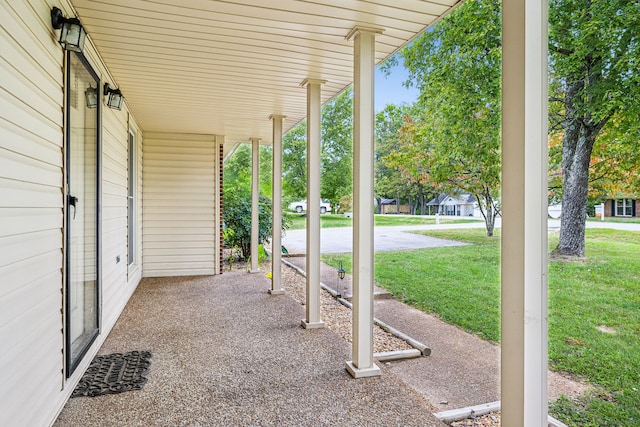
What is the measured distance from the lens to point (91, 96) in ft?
10.1

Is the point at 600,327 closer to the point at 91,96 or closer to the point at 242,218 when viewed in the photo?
the point at 91,96

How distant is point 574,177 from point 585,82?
705 millimetres

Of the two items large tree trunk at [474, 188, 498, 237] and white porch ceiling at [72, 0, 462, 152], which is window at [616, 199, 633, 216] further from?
large tree trunk at [474, 188, 498, 237]

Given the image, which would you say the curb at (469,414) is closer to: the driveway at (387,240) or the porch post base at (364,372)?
the porch post base at (364,372)

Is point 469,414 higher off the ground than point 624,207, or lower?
lower

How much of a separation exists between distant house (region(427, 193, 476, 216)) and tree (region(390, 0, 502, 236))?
17cm

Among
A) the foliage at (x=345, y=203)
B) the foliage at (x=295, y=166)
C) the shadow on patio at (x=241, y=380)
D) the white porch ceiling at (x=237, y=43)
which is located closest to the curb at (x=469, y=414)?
the shadow on patio at (x=241, y=380)

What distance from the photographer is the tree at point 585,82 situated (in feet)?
8.44

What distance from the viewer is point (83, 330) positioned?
2887 mm

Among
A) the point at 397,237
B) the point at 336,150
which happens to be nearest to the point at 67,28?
the point at 397,237

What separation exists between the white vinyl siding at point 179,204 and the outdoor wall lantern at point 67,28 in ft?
14.5

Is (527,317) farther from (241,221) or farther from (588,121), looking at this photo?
(241,221)

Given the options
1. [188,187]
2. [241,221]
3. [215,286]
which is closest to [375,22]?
[215,286]

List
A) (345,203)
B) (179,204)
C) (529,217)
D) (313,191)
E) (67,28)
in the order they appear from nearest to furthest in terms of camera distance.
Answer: (529,217), (67,28), (313,191), (179,204), (345,203)
